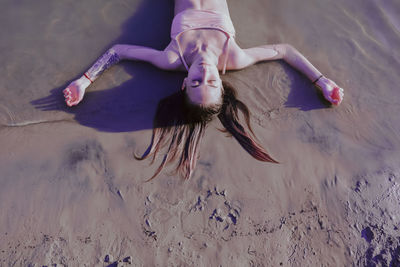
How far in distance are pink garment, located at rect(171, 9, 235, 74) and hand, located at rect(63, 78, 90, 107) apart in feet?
3.96

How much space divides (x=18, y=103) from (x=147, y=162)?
1.71m

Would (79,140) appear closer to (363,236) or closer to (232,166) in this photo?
(232,166)

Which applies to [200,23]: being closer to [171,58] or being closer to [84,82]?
[171,58]

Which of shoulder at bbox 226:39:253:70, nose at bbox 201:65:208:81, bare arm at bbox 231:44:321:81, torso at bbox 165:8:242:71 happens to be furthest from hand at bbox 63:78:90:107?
bare arm at bbox 231:44:321:81

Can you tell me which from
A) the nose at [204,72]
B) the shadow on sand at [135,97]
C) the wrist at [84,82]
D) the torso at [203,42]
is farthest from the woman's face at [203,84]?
the wrist at [84,82]

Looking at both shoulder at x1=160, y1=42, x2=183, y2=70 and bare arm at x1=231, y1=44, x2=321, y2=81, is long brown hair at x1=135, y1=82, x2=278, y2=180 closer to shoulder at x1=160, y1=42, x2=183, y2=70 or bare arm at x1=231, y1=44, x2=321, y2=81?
shoulder at x1=160, y1=42, x2=183, y2=70

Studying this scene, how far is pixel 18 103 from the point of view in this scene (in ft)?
10.2

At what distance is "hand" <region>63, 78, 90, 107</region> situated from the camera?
3016 mm

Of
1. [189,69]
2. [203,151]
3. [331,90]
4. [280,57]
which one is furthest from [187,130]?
[331,90]

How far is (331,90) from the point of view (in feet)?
10.2

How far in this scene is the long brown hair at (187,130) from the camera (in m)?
2.90

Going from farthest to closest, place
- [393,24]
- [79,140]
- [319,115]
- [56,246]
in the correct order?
[393,24], [319,115], [79,140], [56,246]

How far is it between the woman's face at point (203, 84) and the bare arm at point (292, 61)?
0.66m

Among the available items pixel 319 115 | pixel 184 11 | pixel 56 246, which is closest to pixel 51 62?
pixel 184 11
